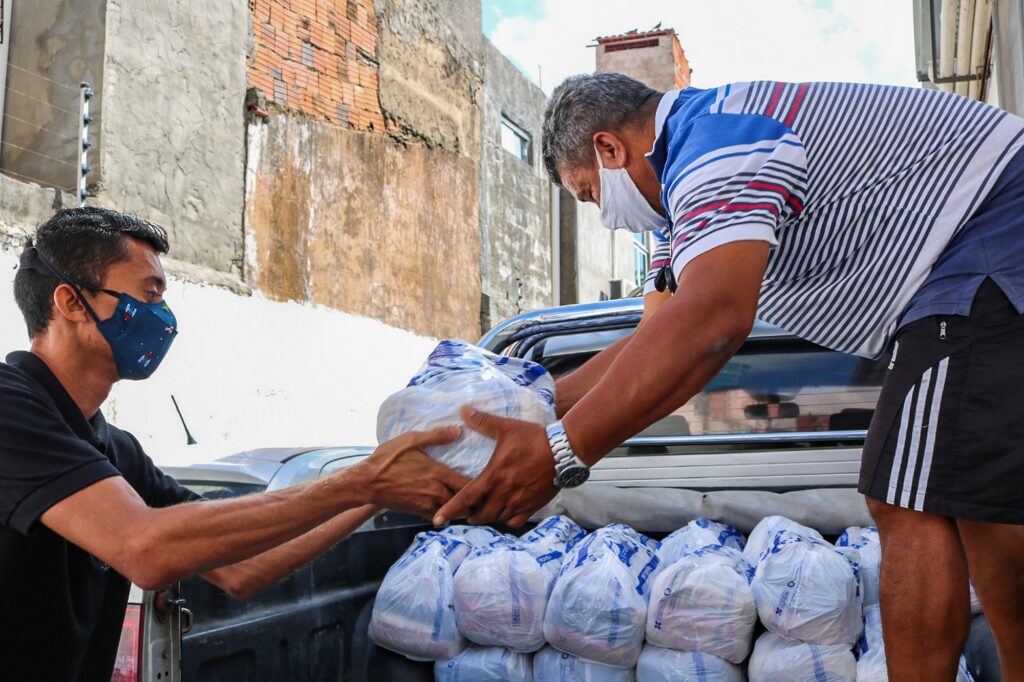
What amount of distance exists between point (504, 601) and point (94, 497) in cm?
101

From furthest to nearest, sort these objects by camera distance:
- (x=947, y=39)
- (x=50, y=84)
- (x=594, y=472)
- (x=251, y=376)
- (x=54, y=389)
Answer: (x=251, y=376), (x=947, y=39), (x=50, y=84), (x=594, y=472), (x=54, y=389)

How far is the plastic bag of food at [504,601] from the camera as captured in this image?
7.84 ft

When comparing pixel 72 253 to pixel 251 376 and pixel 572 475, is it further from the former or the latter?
pixel 251 376

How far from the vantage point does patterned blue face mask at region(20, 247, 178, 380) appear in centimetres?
215

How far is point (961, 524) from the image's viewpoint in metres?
1.83

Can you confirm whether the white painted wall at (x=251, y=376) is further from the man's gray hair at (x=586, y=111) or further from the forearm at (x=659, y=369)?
the forearm at (x=659, y=369)

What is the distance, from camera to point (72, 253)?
2166mm

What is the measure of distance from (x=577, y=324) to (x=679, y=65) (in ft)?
68.7

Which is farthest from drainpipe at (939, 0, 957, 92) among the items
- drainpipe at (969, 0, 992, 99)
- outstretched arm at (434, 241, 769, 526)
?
outstretched arm at (434, 241, 769, 526)

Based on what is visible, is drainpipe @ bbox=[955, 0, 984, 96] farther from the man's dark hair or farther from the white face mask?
the man's dark hair

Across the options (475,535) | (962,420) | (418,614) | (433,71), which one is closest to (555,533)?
(475,535)

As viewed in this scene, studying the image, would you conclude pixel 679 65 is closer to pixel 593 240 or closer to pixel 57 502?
pixel 593 240

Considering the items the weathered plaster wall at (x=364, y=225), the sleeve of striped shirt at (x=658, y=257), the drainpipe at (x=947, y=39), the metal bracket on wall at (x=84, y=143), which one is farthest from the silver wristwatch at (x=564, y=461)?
the weathered plaster wall at (x=364, y=225)

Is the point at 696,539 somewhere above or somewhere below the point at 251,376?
below
